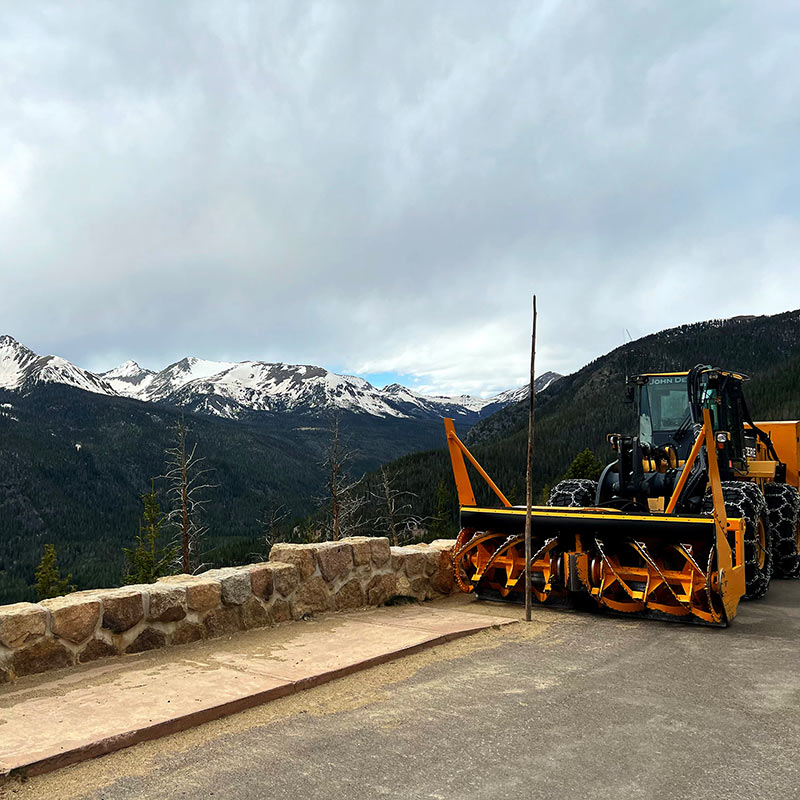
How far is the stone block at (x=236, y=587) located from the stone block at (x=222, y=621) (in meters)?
0.07

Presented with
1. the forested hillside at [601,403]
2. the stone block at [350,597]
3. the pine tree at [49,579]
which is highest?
the forested hillside at [601,403]

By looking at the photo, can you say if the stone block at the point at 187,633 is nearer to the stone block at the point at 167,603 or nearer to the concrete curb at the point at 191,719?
the stone block at the point at 167,603

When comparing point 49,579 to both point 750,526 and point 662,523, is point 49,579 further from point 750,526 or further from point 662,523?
point 662,523

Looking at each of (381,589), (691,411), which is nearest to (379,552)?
(381,589)

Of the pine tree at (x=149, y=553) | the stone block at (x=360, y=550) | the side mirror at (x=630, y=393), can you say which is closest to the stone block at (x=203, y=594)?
the stone block at (x=360, y=550)

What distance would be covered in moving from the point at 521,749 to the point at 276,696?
5.77 feet

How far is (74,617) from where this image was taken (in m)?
5.58

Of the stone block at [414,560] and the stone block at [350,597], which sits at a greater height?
the stone block at [414,560]

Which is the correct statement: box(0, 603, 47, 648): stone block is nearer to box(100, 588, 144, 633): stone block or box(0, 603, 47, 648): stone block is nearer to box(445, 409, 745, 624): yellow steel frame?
box(100, 588, 144, 633): stone block

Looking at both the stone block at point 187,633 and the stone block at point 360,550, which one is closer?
the stone block at point 187,633

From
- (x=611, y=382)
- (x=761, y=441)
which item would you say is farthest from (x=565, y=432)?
(x=761, y=441)

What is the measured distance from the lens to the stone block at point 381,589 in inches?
336

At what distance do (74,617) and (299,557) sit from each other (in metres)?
2.61

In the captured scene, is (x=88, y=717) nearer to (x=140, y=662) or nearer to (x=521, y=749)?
(x=140, y=662)
